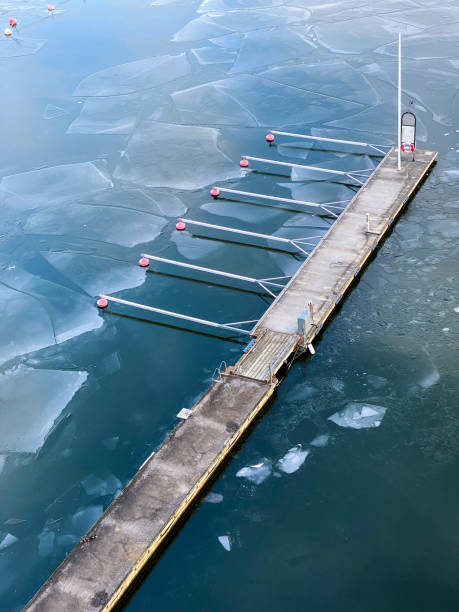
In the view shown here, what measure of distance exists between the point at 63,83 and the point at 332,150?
1927cm

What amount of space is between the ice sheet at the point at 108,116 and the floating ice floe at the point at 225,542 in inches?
970

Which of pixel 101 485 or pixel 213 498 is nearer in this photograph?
pixel 213 498

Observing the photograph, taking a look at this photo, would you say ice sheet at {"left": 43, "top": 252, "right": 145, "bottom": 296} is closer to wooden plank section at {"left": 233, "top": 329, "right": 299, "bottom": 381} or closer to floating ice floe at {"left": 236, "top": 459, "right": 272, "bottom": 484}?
wooden plank section at {"left": 233, "top": 329, "right": 299, "bottom": 381}

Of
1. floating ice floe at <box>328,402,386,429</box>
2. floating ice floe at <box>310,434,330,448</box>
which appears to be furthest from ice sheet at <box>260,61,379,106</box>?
floating ice floe at <box>310,434,330,448</box>

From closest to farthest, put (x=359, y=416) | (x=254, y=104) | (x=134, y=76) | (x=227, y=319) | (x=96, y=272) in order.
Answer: (x=359, y=416) → (x=227, y=319) → (x=96, y=272) → (x=254, y=104) → (x=134, y=76)

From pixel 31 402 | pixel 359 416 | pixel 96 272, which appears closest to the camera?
pixel 359 416

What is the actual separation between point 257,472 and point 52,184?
19710 mm

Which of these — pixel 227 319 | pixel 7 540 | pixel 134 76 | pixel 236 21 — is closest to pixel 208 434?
pixel 227 319

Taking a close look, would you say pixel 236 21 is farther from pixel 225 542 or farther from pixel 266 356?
pixel 225 542

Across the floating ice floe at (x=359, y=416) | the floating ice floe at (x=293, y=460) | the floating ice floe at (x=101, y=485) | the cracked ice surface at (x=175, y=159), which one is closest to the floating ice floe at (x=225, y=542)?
the floating ice floe at (x=293, y=460)

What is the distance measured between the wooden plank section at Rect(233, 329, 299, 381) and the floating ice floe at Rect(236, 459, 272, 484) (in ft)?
9.57

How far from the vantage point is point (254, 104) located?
37.8 metres

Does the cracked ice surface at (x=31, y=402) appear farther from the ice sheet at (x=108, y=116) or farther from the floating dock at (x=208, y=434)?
the ice sheet at (x=108, y=116)

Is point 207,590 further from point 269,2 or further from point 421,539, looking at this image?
point 269,2
